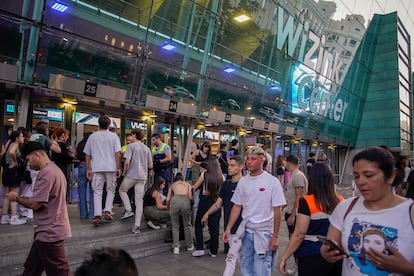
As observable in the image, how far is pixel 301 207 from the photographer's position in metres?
2.93

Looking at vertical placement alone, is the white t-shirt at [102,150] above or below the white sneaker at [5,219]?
above

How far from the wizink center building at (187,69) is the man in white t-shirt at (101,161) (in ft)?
12.4

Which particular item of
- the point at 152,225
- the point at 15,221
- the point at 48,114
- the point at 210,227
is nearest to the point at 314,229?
the point at 210,227

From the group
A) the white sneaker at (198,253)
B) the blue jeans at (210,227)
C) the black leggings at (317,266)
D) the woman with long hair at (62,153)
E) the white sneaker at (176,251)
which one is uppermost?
the woman with long hair at (62,153)

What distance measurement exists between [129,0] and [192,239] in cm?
801

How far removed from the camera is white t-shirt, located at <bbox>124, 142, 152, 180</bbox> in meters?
6.01

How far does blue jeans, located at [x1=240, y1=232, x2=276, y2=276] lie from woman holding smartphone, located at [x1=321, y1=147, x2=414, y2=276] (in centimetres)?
155

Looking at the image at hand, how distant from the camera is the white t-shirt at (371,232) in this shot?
1696 millimetres

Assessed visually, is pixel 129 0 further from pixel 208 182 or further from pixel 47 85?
pixel 208 182

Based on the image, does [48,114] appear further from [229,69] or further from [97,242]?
[229,69]

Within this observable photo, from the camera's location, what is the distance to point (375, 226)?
70.1 inches

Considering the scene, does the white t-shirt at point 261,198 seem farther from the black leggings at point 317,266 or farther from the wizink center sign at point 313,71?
the wizink center sign at point 313,71

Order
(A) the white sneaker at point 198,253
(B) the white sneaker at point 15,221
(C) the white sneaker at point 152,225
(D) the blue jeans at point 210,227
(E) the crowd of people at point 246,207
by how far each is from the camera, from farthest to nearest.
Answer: (C) the white sneaker at point 152,225, (D) the blue jeans at point 210,227, (A) the white sneaker at point 198,253, (B) the white sneaker at point 15,221, (E) the crowd of people at point 246,207

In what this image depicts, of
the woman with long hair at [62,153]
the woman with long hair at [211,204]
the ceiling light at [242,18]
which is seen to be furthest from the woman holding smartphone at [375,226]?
the ceiling light at [242,18]
